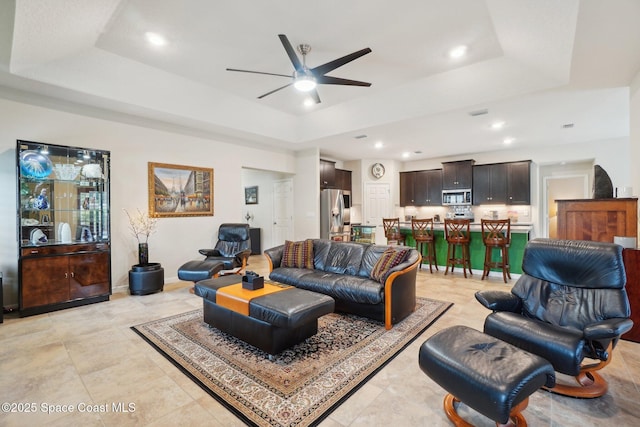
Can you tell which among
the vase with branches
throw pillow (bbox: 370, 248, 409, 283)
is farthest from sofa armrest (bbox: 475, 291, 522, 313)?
the vase with branches

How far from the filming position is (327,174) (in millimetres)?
7676

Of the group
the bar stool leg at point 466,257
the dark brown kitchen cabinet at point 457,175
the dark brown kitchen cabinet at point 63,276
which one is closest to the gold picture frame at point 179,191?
the dark brown kitchen cabinet at point 63,276

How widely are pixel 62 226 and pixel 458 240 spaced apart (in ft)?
20.4

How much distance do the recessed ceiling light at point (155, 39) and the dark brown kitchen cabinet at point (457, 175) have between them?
23.3 feet

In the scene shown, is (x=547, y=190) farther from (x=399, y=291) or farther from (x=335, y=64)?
(x=335, y=64)

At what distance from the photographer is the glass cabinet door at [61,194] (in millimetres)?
3621

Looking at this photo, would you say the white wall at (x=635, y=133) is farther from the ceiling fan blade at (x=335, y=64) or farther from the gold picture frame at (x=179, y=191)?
the gold picture frame at (x=179, y=191)

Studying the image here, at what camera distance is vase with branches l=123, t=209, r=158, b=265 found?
15.1 feet

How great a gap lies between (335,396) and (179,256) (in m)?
4.26

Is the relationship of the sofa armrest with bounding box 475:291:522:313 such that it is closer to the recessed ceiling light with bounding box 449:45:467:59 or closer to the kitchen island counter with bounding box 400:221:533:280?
the recessed ceiling light with bounding box 449:45:467:59

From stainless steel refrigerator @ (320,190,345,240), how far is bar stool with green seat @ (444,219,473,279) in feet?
8.55

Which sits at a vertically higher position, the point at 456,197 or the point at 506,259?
the point at 456,197

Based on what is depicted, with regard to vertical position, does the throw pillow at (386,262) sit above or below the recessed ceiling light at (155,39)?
below

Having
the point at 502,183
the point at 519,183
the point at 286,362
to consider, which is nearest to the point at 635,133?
the point at 519,183
